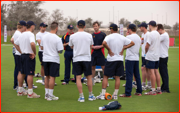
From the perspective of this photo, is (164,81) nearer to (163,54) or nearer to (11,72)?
(163,54)

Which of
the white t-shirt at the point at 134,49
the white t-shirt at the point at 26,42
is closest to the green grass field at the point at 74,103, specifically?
the white t-shirt at the point at 134,49

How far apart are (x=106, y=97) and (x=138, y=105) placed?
3.15 ft

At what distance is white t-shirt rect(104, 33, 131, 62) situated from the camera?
21.9 ft

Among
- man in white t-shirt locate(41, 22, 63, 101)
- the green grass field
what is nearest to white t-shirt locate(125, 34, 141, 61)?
the green grass field

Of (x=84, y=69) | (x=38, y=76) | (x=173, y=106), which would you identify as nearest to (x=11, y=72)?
(x=38, y=76)

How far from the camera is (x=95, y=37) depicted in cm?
830

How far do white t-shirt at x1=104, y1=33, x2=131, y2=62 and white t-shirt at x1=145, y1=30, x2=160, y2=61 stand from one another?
849mm

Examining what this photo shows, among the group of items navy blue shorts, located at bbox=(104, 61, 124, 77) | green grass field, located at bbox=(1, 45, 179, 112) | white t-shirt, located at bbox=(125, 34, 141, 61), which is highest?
white t-shirt, located at bbox=(125, 34, 141, 61)

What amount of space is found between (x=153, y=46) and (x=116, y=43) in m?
1.29

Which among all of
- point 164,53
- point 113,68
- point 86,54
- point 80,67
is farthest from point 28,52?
point 164,53

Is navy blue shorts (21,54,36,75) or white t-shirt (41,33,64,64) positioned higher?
white t-shirt (41,33,64,64)

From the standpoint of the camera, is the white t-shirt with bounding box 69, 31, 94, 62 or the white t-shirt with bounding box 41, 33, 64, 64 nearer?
the white t-shirt with bounding box 69, 31, 94, 62

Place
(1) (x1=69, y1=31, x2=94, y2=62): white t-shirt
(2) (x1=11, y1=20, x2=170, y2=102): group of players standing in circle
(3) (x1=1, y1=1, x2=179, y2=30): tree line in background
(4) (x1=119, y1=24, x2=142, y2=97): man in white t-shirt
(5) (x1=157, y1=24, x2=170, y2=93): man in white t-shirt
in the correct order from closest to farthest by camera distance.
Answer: (1) (x1=69, y1=31, x2=94, y2=62): white t-shirt < (2) (x1=11, y1=20, x2=170, y2=102): group of players standing in circle < (4) (x1=119, y1=24, x2=142, y2=97): man in white t-shirt < (5) (x1=157, y1=24, x2=170, y2=93): man in white t-shirt < (3) (x1=1, y1=1, x2=179, y2=30): tree line in background

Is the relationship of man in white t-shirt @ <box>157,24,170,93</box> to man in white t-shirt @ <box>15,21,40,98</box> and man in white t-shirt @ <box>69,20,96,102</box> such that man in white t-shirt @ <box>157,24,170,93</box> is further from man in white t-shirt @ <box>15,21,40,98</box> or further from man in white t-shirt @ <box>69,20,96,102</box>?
man in white t-shirt @ <box>15,21,40,98</box>
